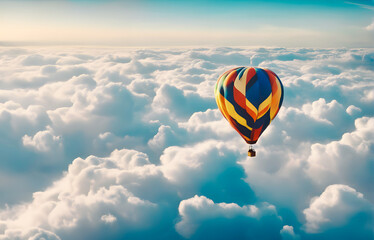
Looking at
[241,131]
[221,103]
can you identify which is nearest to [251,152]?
[241,131]

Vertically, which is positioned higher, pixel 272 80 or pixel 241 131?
pixel 272 80

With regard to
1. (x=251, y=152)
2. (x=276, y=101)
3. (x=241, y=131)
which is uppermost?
(x=276, y=101)

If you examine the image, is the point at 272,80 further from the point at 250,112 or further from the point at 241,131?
the point at 241,131

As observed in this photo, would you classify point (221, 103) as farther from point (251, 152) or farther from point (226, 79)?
point (251, 152)

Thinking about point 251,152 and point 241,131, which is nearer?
point 251,152
